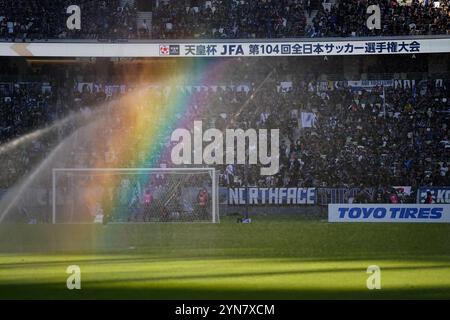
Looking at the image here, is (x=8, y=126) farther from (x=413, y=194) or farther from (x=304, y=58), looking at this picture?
(x=413, y=194)

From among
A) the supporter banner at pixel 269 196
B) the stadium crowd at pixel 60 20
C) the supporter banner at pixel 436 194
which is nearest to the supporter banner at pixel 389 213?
the supporter banner at pixel 436 194

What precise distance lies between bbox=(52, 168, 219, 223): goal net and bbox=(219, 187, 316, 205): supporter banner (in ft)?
5.19

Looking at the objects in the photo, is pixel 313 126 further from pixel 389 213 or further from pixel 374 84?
pixel 389 213

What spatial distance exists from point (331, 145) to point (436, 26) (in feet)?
22.5

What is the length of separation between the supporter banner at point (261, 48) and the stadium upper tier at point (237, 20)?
44 centimetres

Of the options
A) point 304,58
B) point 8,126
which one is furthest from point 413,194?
point 8,126

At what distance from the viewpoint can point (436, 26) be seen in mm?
35438

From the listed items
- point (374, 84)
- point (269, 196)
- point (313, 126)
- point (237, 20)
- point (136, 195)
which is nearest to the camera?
point (136, 195)

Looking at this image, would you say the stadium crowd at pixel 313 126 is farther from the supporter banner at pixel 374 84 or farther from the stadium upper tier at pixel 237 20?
the stadium upper tier at pixel 237 20

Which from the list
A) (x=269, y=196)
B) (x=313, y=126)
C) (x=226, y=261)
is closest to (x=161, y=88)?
(x=313, y=126)

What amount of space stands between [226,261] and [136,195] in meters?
14.0

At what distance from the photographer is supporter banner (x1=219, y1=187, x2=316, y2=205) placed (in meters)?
31.5

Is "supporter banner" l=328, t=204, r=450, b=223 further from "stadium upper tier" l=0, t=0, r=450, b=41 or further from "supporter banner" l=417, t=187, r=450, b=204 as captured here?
"stadium upper tier" l=0, t=0, r=450, b=41

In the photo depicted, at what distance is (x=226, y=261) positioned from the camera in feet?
50.6
